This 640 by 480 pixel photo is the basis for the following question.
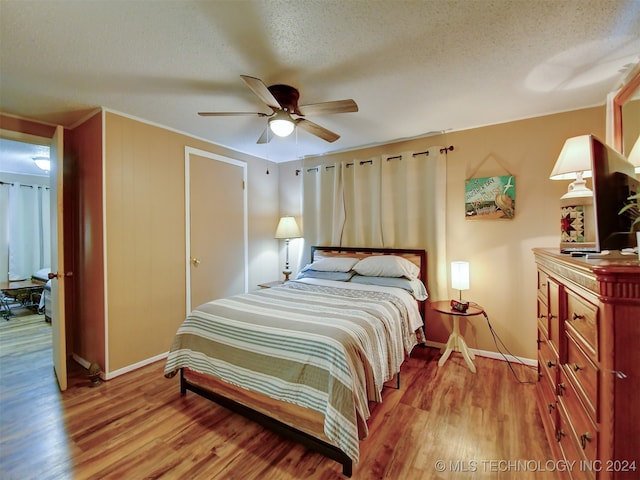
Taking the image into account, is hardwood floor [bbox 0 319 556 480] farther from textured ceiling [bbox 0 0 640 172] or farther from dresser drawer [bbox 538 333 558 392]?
textured ceiling [bbox 0 0 640 172]

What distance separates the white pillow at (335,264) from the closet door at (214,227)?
115cm

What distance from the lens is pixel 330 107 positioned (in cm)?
197

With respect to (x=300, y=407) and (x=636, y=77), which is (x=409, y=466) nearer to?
(x=300, y=407)

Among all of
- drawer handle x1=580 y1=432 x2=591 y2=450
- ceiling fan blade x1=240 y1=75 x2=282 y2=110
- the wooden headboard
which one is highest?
ceiling fan blade x1=240 y1=75 x2=282 y2=110

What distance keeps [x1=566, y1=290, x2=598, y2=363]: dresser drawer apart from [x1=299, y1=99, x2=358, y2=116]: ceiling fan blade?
5.39 feet

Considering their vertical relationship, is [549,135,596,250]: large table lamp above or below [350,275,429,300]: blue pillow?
above

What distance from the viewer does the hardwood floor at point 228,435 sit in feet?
5.22

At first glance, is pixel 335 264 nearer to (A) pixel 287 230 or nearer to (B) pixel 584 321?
(A) pixel 287 230

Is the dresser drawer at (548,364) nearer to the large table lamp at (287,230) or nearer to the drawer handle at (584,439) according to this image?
the drawer handle at (584,439)

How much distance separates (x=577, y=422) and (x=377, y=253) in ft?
8.06

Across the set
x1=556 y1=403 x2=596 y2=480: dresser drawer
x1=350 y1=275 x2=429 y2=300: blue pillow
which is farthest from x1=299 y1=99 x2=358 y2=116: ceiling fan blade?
x1=556 y1=403 x2=596 y2=480: dresser drawer

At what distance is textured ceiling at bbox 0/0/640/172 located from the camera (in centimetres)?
146

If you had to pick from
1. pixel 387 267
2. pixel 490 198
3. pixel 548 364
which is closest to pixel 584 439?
pixel 548 364

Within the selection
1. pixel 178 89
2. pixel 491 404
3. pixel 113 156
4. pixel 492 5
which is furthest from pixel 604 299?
pixel 113 156
